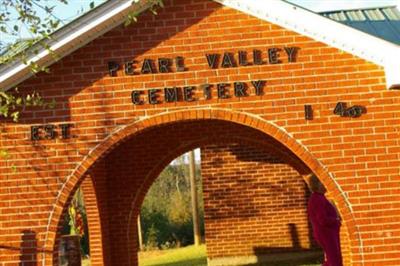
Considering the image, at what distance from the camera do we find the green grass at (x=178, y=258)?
1952 cm

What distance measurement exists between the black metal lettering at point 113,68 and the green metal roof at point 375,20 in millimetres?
4186

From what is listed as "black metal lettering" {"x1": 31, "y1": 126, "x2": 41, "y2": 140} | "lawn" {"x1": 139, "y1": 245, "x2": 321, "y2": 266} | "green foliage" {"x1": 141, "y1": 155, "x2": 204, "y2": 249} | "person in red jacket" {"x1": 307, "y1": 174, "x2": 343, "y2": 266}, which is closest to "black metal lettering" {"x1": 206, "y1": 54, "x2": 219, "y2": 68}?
"person in red jacket" {"x1": 307, "y1": 174, "x2": 343, "y2": 266}

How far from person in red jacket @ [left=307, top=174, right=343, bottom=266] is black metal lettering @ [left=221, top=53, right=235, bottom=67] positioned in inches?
67.0

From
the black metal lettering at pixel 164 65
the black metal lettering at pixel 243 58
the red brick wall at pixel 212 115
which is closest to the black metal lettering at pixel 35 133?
the red brick wall at pixel 212 115

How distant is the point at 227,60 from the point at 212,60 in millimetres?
179

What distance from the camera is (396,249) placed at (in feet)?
26.6

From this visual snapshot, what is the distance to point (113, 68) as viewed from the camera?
8539mm

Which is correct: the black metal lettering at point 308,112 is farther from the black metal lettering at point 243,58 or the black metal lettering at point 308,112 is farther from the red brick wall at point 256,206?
the red brick wall at point 256,206

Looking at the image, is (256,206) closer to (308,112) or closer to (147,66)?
(308,112)

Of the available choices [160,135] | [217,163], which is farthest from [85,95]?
[217,163]

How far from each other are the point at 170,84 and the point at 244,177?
25.2ft

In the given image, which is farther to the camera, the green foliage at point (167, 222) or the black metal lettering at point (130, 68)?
the green foliage at point (167, 222)

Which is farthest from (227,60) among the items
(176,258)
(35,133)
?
(176,258)

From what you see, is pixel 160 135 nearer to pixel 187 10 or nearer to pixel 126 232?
pixel 126 232
